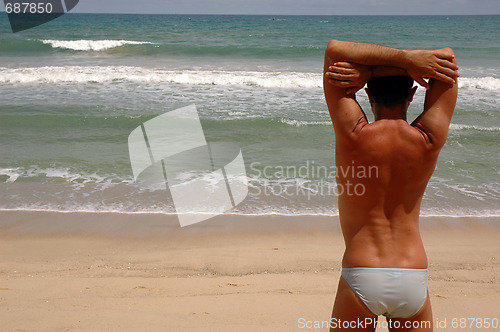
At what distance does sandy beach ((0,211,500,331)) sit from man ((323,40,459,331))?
1.77 meters

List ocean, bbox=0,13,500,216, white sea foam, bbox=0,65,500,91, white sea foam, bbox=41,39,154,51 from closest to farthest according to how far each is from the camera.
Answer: ocean, bbox=0,13,500,216, white sea foam, bbox=0,65,500,91, white sea foam, bbox=41,39,154,51

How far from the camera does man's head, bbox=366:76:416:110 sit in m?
2.09

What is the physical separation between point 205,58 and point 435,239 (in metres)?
20.2

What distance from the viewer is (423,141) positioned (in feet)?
6.74

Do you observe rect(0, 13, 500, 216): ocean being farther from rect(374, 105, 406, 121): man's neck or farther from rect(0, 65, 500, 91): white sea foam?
rect(374, 105, 406, 121): man's neck

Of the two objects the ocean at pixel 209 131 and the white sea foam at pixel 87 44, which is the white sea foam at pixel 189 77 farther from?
the white sea foam at pixel 87 44

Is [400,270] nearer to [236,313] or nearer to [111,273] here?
[236,313]

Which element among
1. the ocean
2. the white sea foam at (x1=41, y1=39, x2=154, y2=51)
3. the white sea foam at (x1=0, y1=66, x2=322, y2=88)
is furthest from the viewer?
the white sea foam at (x1=41, y1=39, x2=154, y2=51)

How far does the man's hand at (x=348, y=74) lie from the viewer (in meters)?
2.08

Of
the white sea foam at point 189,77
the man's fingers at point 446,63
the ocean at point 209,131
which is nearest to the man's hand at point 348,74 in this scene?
the man's fingers at point 446,63

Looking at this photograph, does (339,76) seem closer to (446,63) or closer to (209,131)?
(446,63)

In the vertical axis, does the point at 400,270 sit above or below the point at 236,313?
above

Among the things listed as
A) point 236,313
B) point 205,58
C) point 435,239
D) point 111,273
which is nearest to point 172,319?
point 236,313

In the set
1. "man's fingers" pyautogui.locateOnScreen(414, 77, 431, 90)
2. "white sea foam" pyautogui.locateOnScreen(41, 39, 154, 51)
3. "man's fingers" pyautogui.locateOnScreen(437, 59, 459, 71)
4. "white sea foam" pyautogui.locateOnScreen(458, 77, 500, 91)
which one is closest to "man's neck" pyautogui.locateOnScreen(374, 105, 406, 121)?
"man's fingers" pyautogui.locateOnScreen(414, 77, 431, 90)
